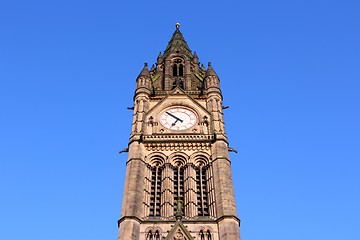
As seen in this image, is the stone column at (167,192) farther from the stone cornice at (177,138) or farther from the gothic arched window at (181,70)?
the gothic arched window at (181,70)

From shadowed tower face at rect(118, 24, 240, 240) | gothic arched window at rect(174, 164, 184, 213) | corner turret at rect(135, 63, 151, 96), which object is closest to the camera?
shadowed tower face at rect(118, 24, 240, 240)

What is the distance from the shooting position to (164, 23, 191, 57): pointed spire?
38469mm

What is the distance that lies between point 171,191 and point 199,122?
5694 millimetres

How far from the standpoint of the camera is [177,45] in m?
39.6

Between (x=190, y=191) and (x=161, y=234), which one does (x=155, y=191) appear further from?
(x=161, y=234)

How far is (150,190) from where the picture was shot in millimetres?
25438

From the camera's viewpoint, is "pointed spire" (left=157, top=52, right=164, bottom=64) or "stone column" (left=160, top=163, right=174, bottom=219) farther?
"pointed spire" (left=157, top=52, right=164, bottom=64)

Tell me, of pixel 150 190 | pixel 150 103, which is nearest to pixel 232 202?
pixel 150 190

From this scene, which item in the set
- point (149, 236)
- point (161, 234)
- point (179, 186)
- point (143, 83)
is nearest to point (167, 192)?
point (179, 186)

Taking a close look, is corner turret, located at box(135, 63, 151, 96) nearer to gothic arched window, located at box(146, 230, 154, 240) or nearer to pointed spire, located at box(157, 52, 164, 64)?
pointed spire, located at box(157, 52, 164, 64)

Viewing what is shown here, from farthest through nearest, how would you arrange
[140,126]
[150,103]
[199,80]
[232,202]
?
[199,80] → [150,103] → [140,126] → [232,202]

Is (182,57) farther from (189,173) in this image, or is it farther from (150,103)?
(189,173)

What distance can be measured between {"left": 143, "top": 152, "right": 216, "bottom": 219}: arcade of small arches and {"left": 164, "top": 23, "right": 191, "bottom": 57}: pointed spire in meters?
13.1

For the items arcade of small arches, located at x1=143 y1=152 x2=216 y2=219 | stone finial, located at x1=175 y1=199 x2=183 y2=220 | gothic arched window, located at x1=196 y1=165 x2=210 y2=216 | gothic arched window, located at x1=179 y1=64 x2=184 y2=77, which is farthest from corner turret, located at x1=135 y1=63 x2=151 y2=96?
stone finial, located at x1=175 y1=199 x2=183 y2=220
